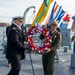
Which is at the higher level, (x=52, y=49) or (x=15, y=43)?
(x=15, y=43)

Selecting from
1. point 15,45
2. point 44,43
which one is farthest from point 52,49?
point 15,45

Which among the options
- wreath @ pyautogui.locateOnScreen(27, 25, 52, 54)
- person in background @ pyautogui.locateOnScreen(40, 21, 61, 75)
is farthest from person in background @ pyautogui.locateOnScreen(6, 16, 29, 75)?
person in background @ pyautogui.locateOnScreen(40, 21, 61, 75)

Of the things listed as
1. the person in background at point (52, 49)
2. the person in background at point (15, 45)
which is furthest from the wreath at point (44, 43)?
the person in background at point (15, 45)

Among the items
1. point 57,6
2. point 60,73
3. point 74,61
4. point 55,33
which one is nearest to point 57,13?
point 57,6

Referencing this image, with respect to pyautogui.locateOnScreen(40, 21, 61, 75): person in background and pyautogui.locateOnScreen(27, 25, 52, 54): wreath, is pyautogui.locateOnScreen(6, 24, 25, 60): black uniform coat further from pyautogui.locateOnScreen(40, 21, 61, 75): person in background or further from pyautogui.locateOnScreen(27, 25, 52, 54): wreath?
pyautogui.locateOnScreen(40, 21, 61, 75): person in background

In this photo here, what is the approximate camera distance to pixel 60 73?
7.26 meters

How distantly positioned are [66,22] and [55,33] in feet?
32.1

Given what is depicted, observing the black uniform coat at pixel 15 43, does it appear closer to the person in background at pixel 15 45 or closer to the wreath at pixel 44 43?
the person in background at pixel 15 45

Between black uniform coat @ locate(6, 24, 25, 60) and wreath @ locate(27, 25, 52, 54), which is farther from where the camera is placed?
wreath @ locate(27, 25, 52, 54)

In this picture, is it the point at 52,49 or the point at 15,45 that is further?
the point at 52,49

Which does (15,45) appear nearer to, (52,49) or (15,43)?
(15,43)

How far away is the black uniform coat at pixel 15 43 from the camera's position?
5.57 meters

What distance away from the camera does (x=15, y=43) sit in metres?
5.57

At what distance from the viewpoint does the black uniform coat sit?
219 inches
